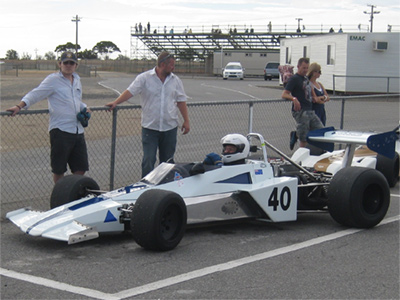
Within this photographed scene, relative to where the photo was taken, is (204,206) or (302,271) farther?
(204,206)

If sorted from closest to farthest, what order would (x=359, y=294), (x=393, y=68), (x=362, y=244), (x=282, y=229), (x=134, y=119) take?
1. (x=359, y=294)
2. (x=362, y=244)
3. (x=282, y=229)
4. (x=134, y=119)
5. (x=393, y=68)

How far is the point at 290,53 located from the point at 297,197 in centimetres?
3839

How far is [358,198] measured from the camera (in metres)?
7.12

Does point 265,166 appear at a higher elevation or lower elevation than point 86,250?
higher

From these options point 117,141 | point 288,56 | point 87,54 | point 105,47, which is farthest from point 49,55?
point 117,141

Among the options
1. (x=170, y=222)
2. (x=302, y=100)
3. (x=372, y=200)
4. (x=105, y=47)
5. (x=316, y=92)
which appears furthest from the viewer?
(x=105, y=47)

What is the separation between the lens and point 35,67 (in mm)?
95562

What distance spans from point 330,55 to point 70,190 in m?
33.1

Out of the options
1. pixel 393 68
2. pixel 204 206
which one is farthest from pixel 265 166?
pixel 393 68

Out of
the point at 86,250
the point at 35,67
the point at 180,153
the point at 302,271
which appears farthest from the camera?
the point at 35,67

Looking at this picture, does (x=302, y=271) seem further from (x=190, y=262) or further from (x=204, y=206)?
(x=204, y=206)

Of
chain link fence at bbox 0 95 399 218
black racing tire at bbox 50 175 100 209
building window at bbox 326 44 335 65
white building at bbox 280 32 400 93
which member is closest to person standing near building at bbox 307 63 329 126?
chain link fence at bbox 0 95 399 218

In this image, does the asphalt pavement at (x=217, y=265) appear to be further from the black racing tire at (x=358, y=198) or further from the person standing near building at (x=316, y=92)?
the person standing near building at (x=316, y=92)

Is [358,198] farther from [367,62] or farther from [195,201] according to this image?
[367,62]
